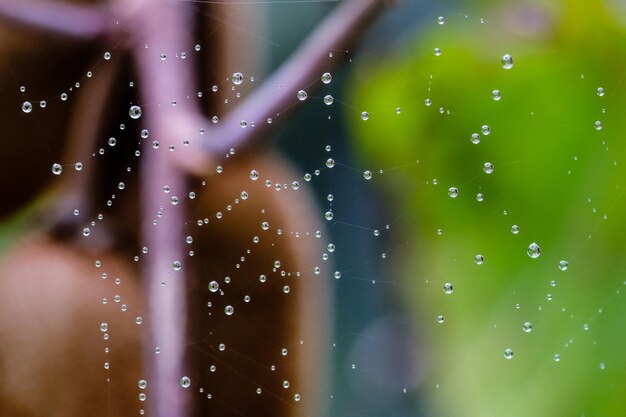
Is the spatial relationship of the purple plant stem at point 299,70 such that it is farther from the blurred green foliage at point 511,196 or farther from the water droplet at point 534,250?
the water droplet at point 534,250

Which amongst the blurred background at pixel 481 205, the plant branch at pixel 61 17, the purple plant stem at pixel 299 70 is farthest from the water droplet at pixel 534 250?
the plant branch at pixel 61 17

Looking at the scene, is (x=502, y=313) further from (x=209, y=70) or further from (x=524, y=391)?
(x=209, y=70)

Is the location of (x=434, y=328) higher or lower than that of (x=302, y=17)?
lower

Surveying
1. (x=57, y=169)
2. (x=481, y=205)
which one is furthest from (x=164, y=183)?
(x=481, y=205)

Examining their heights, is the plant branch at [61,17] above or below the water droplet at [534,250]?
above

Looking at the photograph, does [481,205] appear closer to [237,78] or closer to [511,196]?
[511,196]

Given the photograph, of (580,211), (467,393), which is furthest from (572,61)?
(467,393)
